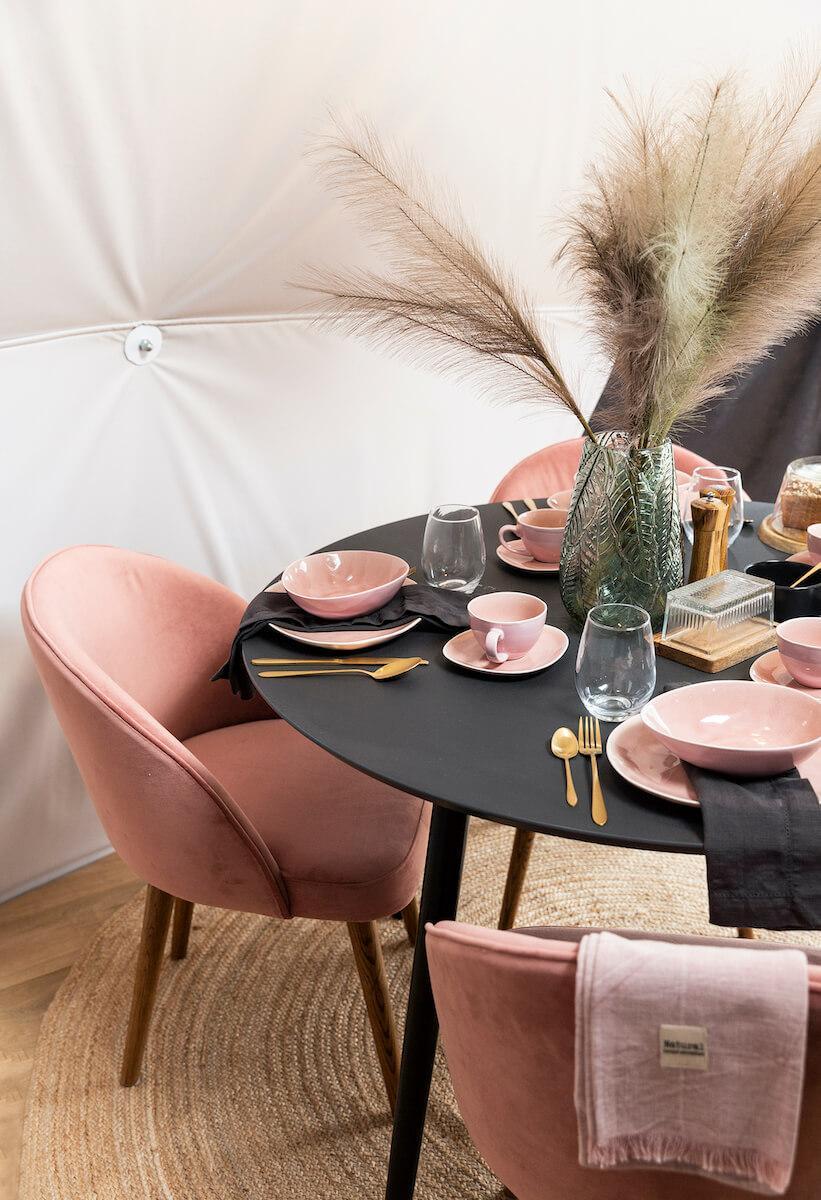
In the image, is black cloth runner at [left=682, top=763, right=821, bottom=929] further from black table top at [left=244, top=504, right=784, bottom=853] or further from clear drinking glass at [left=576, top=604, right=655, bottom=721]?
clear drinking glass at [left=576, top=604, right=655, bottom=721]

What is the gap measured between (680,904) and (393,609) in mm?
947

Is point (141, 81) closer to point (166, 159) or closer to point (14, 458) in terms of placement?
point (166, 159)

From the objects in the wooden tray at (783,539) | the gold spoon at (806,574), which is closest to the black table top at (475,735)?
the gold spoon at (806,574)

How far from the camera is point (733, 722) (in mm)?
1130

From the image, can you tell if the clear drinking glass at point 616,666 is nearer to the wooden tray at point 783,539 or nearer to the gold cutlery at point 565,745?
the gold cutlery at point 565,745

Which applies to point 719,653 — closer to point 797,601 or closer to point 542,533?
point 797,601

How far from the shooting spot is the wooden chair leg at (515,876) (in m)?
1.82

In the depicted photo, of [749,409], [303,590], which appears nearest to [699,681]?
[303,590]

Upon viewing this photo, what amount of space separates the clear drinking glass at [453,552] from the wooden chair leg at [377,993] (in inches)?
18.9

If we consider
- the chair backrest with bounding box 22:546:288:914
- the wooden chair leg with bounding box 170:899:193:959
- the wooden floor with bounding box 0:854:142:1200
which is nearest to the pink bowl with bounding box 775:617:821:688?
the chair backrest with bounding box 22:546:288:914

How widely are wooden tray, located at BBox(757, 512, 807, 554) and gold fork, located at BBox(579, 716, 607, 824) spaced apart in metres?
0.67

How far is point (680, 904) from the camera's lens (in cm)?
198

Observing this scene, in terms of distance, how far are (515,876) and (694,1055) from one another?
1149 mm

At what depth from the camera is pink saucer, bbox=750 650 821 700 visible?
121 centimetres
